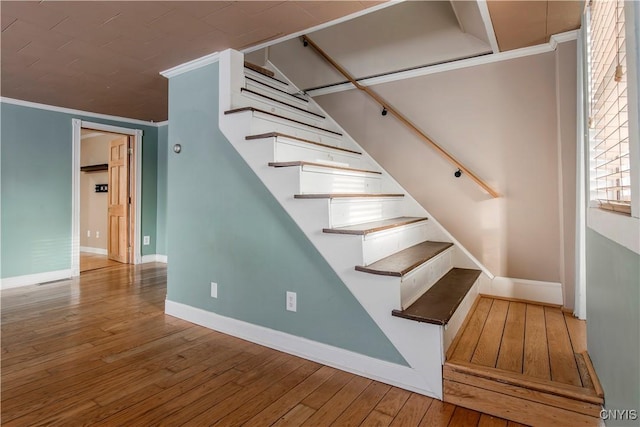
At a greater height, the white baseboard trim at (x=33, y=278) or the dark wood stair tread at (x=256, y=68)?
the dark wood stair tread at (x=256, y=68)

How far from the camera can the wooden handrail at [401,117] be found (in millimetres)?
2814

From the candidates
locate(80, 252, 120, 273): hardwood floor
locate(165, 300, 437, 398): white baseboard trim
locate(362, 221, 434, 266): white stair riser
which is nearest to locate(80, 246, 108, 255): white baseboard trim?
locate(80, 252, 120, 273): hardwood floor

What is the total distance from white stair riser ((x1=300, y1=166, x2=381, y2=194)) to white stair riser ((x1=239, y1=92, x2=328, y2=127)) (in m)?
0.87

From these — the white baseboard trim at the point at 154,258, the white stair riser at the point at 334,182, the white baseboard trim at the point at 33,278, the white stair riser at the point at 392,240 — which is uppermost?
the white stair riser at the point at 334,182

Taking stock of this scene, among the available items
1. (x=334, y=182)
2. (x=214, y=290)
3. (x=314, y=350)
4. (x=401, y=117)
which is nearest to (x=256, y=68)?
(x=401, y=117)

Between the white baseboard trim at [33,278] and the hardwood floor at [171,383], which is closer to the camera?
the hardwood floor at [171,383]

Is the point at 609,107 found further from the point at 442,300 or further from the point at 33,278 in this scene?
the point at 33,278

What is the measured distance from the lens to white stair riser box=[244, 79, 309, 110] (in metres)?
3.04

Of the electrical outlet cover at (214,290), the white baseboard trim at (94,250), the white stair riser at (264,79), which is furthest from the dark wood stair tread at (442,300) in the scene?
the white baseboard trim at (94,250)

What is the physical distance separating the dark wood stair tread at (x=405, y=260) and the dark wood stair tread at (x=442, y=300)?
0.20 meters

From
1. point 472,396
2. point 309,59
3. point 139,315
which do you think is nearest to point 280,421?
point 472,396

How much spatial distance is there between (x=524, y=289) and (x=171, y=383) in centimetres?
259

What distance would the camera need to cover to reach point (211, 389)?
1.84 m

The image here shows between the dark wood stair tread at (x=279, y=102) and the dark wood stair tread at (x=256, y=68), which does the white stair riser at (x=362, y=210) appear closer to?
the dark wood stair tread at (x=279, y=102)
